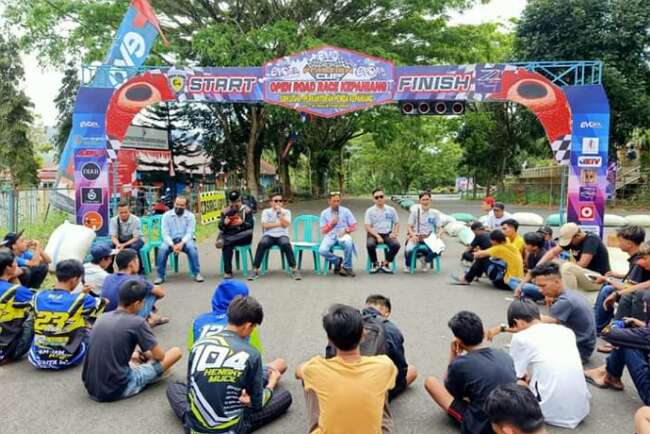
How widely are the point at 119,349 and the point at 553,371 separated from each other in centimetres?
290

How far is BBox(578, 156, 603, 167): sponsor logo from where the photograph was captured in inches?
380

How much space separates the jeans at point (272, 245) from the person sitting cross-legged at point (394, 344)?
14.4 ft

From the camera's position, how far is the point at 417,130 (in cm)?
2439

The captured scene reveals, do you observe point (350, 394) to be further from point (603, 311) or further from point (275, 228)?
point (275, 228)

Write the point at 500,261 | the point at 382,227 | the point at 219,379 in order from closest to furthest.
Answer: the point at 219,379 → the point at 500,261 → the point at 382,227

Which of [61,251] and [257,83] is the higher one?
[257,83]

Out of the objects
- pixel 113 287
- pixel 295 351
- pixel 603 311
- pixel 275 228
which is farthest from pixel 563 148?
pixel 113 287

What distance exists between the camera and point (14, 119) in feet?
82.3

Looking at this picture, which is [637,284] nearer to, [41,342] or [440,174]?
[41,342]

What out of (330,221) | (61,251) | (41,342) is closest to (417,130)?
(330,221)

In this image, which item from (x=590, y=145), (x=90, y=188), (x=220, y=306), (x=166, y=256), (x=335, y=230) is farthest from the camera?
(x=90, y=188)

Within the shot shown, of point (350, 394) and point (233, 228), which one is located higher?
point (233, 228)

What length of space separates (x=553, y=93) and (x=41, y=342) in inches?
366

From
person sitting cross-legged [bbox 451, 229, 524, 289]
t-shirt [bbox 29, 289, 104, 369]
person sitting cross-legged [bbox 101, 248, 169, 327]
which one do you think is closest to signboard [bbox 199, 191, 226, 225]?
person sitting cross-legged [bbox 451, 229, 524, 289]
